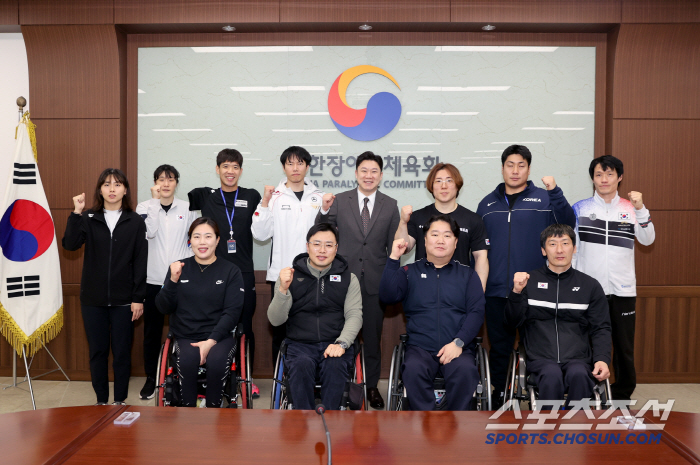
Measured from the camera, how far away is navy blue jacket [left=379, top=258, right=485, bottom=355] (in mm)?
2744

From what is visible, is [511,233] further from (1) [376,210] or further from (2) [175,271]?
(2) [175,271]

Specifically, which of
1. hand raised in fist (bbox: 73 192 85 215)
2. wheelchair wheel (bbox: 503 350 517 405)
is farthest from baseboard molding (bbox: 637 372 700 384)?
hand raised in fist (bbox: 73 192 85 215)

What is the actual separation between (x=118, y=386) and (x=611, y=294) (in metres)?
3.42

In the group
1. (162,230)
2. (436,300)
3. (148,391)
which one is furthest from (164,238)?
(436,300)

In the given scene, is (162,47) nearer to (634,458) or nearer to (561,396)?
(561,396)

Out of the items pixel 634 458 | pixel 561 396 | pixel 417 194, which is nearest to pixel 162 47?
pixel 417 194

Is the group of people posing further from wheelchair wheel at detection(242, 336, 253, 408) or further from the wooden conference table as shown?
the wooden conference table

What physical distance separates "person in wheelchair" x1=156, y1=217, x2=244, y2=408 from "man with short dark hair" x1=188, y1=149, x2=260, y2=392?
615 mm

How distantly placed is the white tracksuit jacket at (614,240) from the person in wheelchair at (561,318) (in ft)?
2.12

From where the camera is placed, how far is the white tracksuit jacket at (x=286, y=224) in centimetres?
350

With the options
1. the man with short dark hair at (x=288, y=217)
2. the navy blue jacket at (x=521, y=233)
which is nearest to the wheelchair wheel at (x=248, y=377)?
the man with short dark hair at (x=288, y=217)

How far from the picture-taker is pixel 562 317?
2.77 meters

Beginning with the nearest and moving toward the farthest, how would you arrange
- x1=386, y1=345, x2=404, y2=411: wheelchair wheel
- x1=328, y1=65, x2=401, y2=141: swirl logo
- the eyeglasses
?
1. x1=386, y1=345, x2=404, y2=411: wheelchair wheel
2. the eyeglasses
3. x1=328, y1=65, x2=401, y2=141: swirl logo

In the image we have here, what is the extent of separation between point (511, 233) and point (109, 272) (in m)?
2.68
